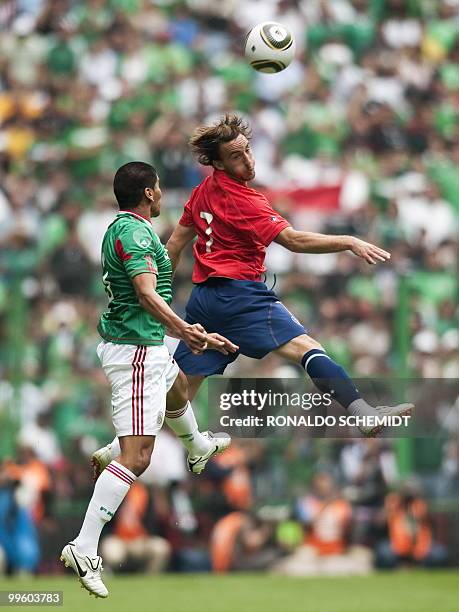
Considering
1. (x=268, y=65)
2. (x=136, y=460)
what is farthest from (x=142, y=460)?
(x=268, y=65)

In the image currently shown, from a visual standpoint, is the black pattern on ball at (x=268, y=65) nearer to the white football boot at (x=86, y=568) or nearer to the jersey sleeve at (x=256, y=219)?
the jersey sleeve at (x=256, y=219)

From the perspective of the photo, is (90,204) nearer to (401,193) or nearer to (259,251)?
(401,193)

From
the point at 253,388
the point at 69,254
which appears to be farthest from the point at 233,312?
the point at 69,254

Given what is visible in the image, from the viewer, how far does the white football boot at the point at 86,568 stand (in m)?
A: 8.03

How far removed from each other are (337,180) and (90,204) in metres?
2.94

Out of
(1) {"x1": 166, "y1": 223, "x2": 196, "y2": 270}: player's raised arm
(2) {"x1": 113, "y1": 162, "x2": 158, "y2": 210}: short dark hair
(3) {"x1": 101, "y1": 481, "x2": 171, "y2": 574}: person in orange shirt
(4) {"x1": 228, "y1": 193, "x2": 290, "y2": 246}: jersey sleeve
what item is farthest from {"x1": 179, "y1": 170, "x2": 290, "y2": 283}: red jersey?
(3) {"x1": 101, "y1": 481, "x2": 171, "y2": 574}: person in orange shirt

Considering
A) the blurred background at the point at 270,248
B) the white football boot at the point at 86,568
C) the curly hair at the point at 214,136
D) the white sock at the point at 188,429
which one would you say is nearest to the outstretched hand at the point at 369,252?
the curly hair at the point at 214,136

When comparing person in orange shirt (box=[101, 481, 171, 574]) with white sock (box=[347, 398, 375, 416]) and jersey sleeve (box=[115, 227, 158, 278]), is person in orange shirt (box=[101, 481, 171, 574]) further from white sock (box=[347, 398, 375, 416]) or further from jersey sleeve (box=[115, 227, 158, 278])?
jersey sleeve (box=[115, 227, 158, 278])

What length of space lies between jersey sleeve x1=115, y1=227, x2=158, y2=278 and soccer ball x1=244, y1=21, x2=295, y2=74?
1765 millimetres

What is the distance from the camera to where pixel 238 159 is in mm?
8617

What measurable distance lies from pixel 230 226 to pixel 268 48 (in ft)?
4.56

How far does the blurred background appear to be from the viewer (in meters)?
14.3

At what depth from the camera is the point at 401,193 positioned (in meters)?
16.7

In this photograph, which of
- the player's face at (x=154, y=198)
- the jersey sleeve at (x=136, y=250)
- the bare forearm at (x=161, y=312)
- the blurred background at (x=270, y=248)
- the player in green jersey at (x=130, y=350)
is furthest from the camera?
the blurred background at (x=270, y=248)
